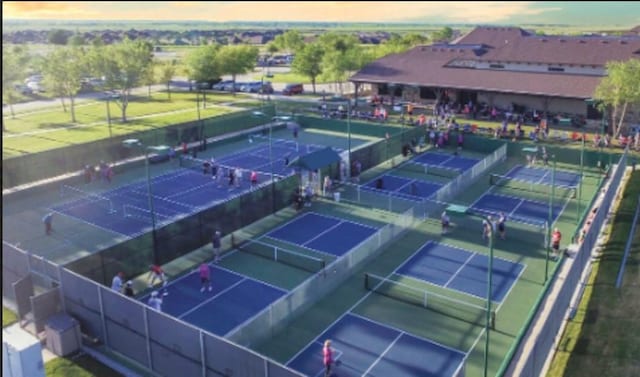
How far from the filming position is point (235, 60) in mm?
66500

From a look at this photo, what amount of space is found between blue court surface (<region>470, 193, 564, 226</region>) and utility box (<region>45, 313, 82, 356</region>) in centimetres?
1744

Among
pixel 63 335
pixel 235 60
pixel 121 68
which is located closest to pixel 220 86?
pixel 235 60

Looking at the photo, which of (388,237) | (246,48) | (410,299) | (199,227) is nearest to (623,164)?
(388,237)

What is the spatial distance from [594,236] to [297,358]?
13.3 m

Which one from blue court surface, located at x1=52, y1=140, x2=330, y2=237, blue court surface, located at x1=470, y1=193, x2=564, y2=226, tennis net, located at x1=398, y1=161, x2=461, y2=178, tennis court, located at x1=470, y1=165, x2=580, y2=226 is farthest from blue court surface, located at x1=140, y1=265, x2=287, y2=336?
tennis net, located at x1=398, y1=161, x2=461, y2=178

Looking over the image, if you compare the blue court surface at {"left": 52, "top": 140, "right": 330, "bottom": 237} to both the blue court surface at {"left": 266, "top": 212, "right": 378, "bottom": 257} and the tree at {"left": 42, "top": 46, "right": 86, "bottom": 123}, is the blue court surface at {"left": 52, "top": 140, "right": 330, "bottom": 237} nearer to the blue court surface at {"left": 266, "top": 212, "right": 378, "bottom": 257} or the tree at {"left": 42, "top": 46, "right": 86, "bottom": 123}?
the blue court surface at {"left": 266, "top": 212, "right": 378, "bottom": 257}

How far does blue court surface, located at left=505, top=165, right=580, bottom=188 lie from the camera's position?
3234 centimetres

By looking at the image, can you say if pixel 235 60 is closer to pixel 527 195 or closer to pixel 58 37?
pixel 527 195

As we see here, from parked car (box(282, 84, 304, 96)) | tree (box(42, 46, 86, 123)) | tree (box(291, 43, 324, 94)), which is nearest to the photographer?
tree (box(42, 46, 86, 123))

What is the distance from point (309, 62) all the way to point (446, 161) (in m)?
31.7

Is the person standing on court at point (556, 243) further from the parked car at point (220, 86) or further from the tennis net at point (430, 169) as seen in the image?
the parked car at point (220, 86)

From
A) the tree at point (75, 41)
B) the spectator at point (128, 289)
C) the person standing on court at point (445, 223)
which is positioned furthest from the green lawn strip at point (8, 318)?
the tree at point (75, 41)

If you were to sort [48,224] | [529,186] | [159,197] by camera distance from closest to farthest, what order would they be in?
1. [48,224]
2. [159,197]
3. [529,186]

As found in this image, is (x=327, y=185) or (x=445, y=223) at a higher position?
(x=327, y=185)
